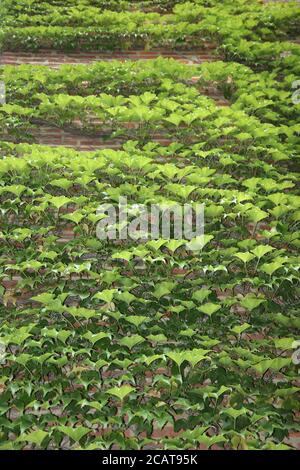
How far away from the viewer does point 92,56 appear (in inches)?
163

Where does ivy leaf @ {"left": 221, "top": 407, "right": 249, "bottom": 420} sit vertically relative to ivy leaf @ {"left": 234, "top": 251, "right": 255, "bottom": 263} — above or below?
below

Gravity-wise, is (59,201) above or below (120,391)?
above

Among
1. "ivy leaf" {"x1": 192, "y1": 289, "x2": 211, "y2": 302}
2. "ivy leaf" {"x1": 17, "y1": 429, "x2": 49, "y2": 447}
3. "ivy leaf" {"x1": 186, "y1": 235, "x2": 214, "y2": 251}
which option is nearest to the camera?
"ivy leaf" {"x1": 17, "y1": 429, "x2": 49, "y2": 447}

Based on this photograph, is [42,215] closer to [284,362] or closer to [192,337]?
[192,337]

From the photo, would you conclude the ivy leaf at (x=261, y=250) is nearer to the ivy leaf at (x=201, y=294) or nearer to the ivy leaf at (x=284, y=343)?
the ivy leaf at (x=201, y=294)

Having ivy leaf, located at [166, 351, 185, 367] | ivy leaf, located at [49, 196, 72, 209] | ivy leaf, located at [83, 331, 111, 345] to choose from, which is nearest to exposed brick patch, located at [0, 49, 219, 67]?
ivy leaf, located at [49, 196, 72, 209]

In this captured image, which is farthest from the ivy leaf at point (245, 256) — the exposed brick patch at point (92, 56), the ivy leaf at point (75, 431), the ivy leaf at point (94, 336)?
the exposed brick patch at point (92, 56)

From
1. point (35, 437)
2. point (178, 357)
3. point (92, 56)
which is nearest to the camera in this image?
point (35, 437)

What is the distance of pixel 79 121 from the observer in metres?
3.48

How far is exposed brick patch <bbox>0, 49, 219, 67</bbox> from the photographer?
4012mm

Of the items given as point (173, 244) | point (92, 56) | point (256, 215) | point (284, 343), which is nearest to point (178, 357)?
point (284, 343)

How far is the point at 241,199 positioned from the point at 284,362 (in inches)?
32.3

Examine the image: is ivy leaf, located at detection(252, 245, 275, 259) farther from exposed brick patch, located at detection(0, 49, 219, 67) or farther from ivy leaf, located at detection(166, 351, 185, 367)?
exposed brick patch, located at detection(0, 49, 219, 67)

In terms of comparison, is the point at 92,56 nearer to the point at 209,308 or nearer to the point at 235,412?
the point at 209,308
